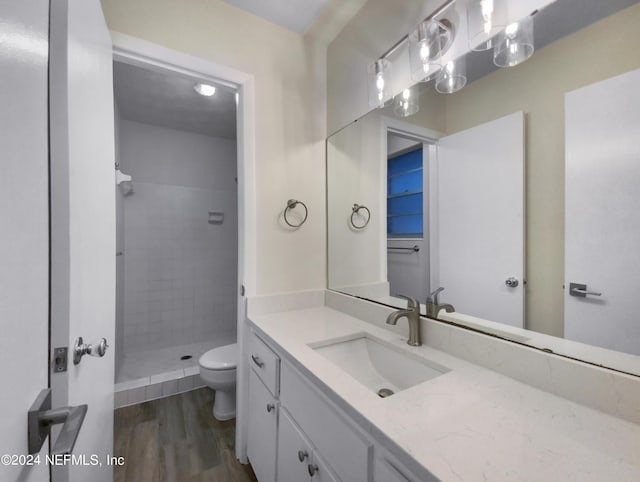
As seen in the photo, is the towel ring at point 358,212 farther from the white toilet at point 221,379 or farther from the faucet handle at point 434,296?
the white toilet at point 221,379

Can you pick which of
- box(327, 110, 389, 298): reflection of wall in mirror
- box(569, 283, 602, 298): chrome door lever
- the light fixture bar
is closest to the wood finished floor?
box(327, 110, 389, 298): reflection of wall in mirror

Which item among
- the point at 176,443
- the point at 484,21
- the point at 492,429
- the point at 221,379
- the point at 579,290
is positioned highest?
the point at 484,21

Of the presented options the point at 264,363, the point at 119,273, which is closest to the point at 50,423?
the point at 264,363

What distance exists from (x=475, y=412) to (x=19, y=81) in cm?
111

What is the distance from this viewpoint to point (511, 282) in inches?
36.0

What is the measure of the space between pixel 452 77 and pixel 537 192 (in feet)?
1.72

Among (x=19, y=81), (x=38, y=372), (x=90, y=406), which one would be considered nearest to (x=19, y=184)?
(x=19, y=81)

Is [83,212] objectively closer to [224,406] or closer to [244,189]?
[244,189]

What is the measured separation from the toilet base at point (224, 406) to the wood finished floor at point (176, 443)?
38 millimetres

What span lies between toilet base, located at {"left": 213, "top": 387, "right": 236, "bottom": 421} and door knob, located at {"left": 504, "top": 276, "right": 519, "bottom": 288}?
186 cm

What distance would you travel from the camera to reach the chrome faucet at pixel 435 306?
105 cm

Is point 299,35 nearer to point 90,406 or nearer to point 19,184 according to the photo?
point 19,184

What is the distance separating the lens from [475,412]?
0.64m

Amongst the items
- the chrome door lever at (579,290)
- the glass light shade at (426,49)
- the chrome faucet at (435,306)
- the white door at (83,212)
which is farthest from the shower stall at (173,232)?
the chrome door lever at (579,290)
